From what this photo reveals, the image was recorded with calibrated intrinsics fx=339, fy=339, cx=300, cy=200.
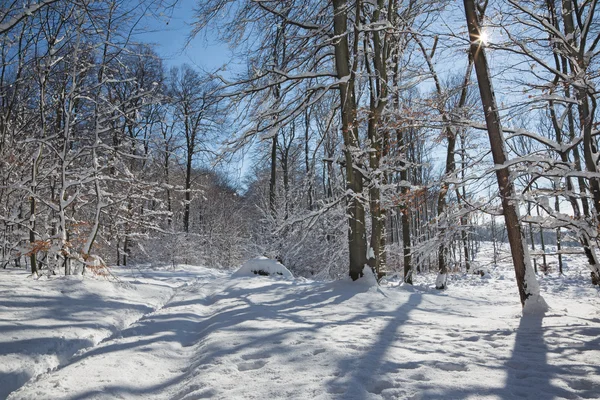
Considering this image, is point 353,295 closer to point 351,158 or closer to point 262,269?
point 351,158

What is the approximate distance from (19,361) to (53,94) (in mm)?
7811

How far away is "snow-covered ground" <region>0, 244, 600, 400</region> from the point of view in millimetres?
2596

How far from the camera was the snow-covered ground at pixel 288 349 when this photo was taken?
2.60 m

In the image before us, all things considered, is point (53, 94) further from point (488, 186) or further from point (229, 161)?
point (488, 186)

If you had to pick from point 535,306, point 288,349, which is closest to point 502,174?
point 535,306

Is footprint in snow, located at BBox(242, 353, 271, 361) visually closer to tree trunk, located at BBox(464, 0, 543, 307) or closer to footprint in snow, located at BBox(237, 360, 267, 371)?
footprint in snow, located at BBox(237, 360, 267, 371)

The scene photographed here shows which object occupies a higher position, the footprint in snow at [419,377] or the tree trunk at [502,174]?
the tree trunk at [502,174]

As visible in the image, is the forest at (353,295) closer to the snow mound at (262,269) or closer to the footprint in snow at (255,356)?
the footprint in snow at (255,356)

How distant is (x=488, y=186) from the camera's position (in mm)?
5055

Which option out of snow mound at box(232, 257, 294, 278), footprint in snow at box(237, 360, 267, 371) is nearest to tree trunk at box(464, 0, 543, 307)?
footprint in snow at box(237, 360, 267, 371)

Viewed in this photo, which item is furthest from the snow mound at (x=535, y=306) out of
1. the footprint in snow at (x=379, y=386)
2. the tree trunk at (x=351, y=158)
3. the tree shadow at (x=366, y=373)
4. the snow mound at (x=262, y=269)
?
the snow mound at (x=262, y=269)

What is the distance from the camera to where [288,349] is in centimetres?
347

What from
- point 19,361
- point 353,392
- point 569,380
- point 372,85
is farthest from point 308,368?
point 372,85

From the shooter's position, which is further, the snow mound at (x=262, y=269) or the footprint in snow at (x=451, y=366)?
the snow mound at (x=262, y=269)
